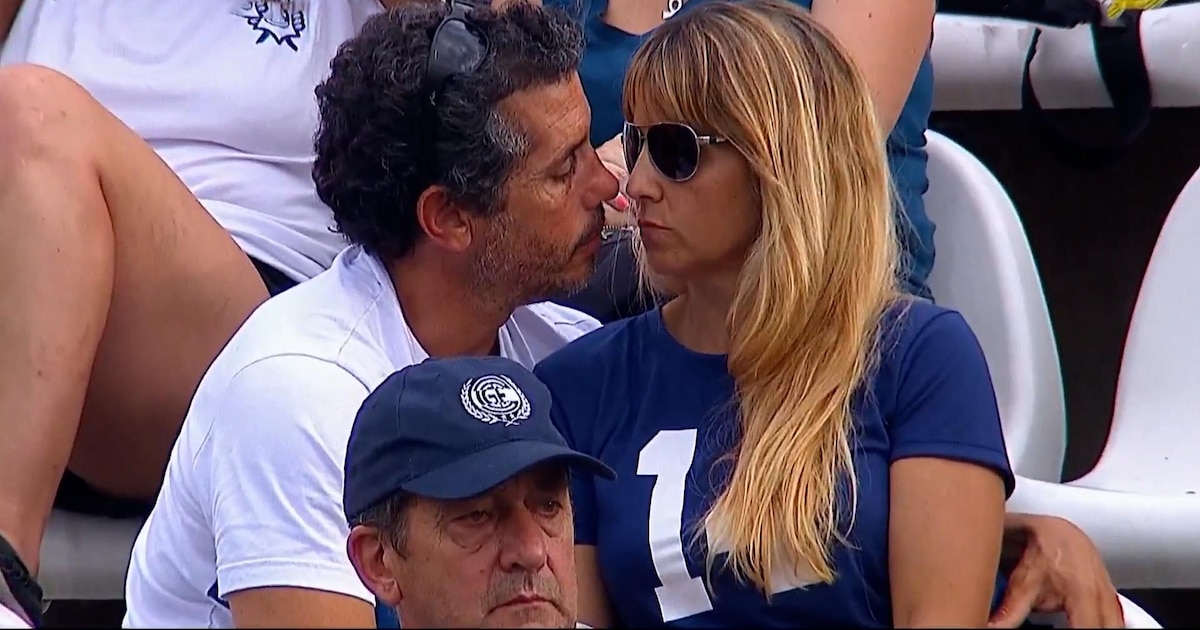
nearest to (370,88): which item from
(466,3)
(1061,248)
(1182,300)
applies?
(466,3)

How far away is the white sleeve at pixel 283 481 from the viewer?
1743mm

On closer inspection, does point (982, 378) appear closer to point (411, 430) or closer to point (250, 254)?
point (411, 430)

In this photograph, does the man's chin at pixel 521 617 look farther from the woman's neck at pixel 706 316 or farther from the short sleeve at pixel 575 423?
the woman's neck at pixel 706 316

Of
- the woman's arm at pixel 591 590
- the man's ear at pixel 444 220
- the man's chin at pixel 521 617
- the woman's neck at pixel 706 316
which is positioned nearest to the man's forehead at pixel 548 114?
the man's ear at pixel 444 220

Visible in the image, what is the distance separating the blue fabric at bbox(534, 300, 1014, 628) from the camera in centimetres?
183

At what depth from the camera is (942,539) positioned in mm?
1798

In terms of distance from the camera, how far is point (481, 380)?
1.60 metres

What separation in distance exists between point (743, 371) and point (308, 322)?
1.46 feet

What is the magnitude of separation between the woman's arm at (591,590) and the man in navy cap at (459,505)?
328 millimetres

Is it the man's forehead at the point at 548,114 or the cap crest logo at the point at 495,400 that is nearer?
the cap crest logo at the point at 495,400

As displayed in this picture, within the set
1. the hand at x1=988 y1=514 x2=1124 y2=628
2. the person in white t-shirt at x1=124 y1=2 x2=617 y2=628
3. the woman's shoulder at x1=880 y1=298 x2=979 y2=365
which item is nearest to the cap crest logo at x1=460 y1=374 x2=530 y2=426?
the person in white t-shirt at x1=124 y1=2 x2=617 y2=628

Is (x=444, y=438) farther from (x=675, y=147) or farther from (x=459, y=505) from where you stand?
(x=675, y=147)

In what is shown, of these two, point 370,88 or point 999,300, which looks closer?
point 370,88

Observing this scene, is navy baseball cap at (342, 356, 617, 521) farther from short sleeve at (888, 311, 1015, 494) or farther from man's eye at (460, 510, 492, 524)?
short sleeve at (888, 311, 1015, 494)
